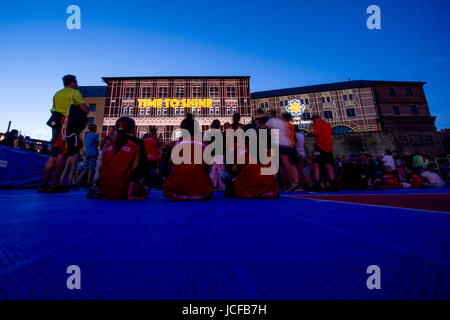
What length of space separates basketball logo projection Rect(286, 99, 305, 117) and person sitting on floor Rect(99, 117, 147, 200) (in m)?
25.9

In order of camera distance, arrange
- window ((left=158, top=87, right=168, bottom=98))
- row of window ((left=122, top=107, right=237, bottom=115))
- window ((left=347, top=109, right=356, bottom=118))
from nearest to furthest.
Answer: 1. row of window ((left=122, top=107, right=237, bottom=115))
2. window ((left=158, top=87, right=168, bottom=98))
3. window ((left=347, top=109, right=356, bottom=118))

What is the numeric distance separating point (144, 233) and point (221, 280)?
0.54 metres

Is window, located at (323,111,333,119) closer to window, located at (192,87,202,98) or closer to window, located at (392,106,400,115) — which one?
window, located at (392,106,400,115)

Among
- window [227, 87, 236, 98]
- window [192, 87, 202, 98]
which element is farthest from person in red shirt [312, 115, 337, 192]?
window [192, 87, 202, 98]

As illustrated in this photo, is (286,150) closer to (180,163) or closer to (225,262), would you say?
(180,163)

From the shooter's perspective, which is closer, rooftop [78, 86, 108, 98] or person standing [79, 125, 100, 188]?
person standing [79, 125, 100, 188]

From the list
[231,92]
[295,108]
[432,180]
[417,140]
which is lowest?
[432,180]

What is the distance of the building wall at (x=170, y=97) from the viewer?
925 inches

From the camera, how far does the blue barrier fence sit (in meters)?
4.71

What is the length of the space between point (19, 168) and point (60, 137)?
3.19 metres

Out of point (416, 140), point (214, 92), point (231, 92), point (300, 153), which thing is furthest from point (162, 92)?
point (416, 140)

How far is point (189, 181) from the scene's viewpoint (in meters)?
2.55

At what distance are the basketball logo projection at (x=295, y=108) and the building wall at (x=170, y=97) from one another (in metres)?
6.01

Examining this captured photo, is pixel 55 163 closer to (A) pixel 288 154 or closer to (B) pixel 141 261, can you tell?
(B) pixel 141 261
